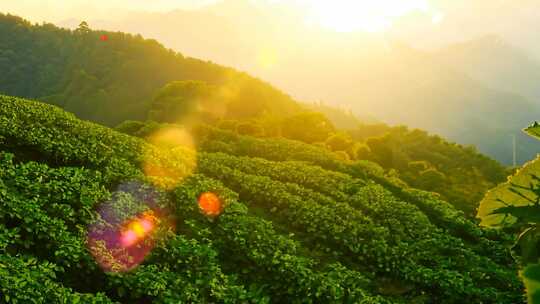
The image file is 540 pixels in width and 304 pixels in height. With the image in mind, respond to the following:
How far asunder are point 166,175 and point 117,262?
1235cm

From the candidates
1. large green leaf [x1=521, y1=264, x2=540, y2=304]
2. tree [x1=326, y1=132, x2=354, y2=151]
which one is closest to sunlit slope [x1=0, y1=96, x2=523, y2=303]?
large green leaf [x1=521, y1=264, x2=540, y2=304]

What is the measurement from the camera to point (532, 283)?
2.18m

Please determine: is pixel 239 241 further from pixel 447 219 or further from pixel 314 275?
pixel 447 219

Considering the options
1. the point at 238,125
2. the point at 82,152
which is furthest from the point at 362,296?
the point at 238,125

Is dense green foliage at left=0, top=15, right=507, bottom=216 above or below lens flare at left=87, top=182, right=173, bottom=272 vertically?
below

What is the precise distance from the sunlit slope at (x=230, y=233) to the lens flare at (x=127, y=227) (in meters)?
0.46

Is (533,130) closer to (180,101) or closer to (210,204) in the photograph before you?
(210,204)

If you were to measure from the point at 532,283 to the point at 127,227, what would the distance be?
22.7 meters

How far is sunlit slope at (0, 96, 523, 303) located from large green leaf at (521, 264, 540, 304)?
15230mm

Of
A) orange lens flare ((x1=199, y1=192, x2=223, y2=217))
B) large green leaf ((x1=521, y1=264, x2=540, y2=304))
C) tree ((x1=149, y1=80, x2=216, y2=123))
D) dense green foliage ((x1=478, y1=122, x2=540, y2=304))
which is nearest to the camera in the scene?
large green leaf ((x1=521, y1=264, x2=540, y2=304))

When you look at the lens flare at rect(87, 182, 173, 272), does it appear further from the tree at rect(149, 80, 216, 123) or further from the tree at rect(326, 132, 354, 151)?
the tree at rect(149, 80, 216, 123)

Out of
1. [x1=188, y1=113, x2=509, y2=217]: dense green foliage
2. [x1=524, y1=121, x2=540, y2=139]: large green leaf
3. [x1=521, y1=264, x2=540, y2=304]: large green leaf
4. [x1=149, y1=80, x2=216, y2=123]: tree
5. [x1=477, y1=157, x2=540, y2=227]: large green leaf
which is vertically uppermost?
[x1=524, y1=121, x2=540, y2=139]: large green leaf

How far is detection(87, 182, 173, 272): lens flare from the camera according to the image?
20.8 metres

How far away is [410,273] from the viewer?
28391 mm
